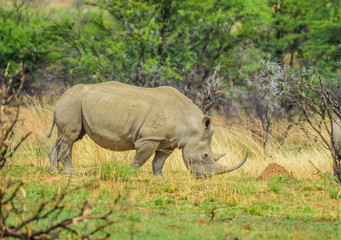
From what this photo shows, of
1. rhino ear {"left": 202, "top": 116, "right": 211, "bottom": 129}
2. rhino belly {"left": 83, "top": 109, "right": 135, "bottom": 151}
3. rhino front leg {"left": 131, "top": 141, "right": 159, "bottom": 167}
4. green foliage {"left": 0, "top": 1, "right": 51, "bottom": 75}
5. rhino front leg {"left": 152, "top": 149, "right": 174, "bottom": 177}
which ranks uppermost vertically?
green foliage {"left": 0, "top": 1, "right": 51, "bottom": 75}

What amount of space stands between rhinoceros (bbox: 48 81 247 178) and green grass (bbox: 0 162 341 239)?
41 centimetres

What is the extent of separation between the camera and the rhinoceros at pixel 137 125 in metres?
9.06

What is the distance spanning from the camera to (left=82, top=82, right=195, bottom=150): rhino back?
9031 mm

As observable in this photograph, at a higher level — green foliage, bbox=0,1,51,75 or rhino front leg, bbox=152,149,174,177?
green foliage, bbox=0,1,51,75

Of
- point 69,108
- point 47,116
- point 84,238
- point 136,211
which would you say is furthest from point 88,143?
point 84,238

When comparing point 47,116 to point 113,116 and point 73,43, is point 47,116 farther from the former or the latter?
point 113,116

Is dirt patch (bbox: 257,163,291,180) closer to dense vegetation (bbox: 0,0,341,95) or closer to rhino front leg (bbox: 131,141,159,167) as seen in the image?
rhino front leg (bbox: 131,141,159,167)

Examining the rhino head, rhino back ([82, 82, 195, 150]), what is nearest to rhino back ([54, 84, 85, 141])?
rhino back ([82, 82, 195, 150])

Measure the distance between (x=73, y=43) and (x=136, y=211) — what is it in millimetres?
9957

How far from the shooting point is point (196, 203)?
7.13 m

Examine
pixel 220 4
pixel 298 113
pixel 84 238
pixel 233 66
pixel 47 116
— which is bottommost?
pixel 84 238

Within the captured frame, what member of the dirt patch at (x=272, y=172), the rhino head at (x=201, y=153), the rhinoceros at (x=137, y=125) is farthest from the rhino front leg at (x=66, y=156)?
the dirt patch at (x=272, y=172)

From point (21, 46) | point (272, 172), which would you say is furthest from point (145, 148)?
point (21, 46)

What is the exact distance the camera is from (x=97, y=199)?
687cm
